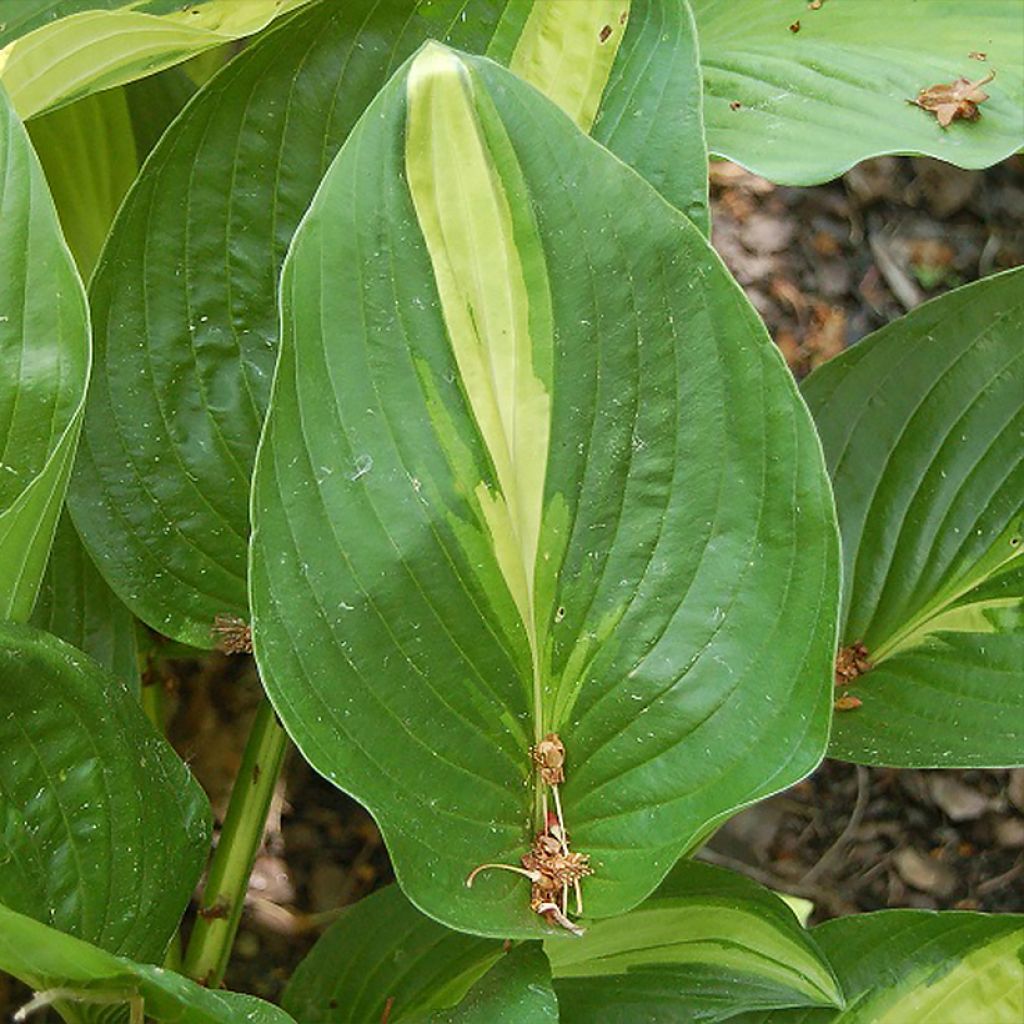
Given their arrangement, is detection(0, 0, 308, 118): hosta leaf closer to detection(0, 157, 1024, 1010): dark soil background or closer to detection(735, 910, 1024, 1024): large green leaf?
detection(0, 157, 1024, 1010): dark soil background

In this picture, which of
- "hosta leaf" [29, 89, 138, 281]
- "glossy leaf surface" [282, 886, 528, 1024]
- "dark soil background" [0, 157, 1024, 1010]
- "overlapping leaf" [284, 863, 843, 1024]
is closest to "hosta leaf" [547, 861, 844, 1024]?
"overlapping leaf" [284, 863, 843, 1024]

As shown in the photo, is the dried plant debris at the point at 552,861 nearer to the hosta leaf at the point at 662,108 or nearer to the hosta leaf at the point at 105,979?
the hosta leaf at the point at 105,979

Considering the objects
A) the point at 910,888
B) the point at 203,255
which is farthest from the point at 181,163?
the point at 910,888

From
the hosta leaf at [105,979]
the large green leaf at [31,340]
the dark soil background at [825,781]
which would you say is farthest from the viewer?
the dark soil background at [825,781]

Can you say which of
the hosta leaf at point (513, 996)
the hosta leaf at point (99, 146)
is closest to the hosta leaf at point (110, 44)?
the hosta leaf at point (99, 146)

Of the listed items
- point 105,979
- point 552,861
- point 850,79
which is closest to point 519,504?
point 552,861

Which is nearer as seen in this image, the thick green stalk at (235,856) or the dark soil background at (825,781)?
the thick green stalk at (235,856)

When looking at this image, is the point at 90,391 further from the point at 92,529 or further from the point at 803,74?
the point at 803,74
